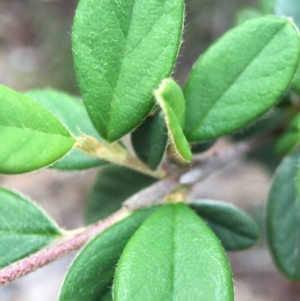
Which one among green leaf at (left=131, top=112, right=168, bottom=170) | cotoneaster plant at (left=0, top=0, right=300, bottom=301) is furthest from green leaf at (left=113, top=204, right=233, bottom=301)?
green leaf at (left=131, top=112, right=168, bottom=170)

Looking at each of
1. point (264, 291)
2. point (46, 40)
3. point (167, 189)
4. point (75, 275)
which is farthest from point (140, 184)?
point (46, 40)

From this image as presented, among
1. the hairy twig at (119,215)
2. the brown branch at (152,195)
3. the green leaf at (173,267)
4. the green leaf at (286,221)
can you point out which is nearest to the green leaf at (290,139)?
the green leaf at (286,221)

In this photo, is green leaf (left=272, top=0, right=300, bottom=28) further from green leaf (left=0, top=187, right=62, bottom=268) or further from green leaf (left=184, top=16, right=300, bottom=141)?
green leaf (left=0, top=187, right=62, bottom=268)

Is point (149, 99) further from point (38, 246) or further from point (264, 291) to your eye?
point (264, 291)

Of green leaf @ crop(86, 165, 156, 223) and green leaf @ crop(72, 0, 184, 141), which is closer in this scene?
green leaf @ crop(72, 0, 184, 141)

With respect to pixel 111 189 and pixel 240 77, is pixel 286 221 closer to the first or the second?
pixel 240 77

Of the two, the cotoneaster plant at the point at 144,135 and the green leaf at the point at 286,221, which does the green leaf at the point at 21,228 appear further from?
the green leaf at the point at 286,221

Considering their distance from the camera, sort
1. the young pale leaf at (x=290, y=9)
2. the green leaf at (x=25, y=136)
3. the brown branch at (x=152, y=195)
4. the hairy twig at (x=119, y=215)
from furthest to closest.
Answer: the young pale leaf at (x=290, y=9)
the brown branch at (x=152, y=195)
the hairy twig at (x=119, y=215)
the green leaf at (x=25, y=136)
